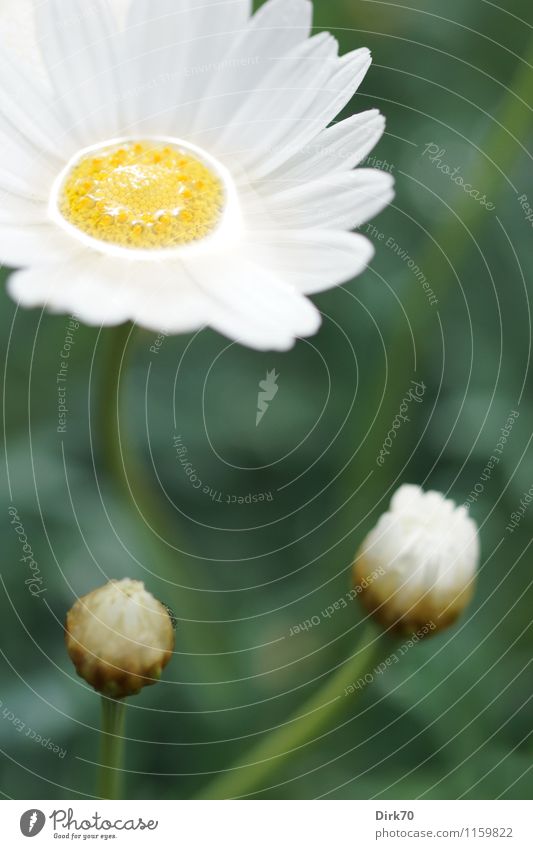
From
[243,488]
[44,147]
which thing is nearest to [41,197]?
[44,147]

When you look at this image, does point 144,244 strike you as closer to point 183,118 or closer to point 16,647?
point 183,118

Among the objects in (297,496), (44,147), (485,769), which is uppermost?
(44,147)

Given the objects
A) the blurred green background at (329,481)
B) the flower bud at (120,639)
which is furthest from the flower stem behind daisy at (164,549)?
the flower bud at (120,639)

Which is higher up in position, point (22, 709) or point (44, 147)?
point (44, 147)

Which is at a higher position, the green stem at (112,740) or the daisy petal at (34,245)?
the daisy petal at (34,245)
